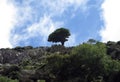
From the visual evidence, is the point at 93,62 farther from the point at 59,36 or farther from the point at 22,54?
the point at 59,36

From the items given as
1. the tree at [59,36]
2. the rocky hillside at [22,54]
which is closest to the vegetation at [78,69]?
the rocky hillside at [22,54]

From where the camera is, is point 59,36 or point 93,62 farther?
point 59,36

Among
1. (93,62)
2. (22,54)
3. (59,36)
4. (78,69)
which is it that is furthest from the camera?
(59,36)

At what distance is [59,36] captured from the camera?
585ft

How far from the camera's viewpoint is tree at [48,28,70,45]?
17850 centimetres

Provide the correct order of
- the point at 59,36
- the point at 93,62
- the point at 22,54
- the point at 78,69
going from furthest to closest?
the point at 59,36
the point at 22,54
the point at 93,62
the point at 78,69

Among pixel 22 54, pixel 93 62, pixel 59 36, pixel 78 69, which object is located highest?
pixel 59 36

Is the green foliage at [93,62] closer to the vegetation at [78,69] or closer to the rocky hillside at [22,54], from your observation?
the vegetation at [78,69]

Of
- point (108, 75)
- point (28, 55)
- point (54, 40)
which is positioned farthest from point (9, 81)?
point (54, 40)

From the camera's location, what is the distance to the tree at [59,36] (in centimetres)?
17850

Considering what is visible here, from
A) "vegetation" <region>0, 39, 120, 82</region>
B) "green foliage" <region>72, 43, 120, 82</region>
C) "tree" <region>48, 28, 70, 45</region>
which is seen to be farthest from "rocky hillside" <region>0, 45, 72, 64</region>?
"green foliage" <region>72, 43, 120, 82</region>

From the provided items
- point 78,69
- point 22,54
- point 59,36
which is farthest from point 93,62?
point 59,36

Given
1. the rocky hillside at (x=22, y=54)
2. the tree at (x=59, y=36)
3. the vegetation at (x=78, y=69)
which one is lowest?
the vegetation at (x=78, y=69)

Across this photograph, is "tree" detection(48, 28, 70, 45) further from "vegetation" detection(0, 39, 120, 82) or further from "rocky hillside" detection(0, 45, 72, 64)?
"vegetation" detection(0, 39, 120, 82)
